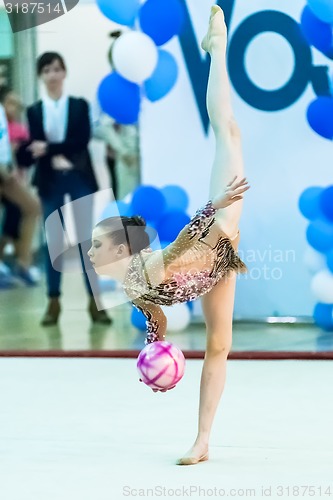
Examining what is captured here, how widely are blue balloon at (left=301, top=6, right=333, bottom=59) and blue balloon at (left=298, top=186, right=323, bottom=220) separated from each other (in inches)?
27.0

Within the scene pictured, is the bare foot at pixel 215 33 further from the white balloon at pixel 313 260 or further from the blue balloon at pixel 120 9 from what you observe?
the white balloon at pixel 313 260

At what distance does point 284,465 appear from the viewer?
9.50 ft

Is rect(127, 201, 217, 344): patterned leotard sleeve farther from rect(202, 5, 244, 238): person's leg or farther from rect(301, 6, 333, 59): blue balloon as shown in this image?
rect(301, 6, 333, 59): blue balloon

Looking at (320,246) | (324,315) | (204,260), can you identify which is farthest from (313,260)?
(204,260)

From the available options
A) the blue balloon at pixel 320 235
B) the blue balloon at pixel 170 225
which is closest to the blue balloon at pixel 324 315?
the blue balloon at pixel 320 235

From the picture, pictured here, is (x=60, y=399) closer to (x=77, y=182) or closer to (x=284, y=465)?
(x=284, y=465)

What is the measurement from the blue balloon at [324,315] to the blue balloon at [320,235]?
29 centimetres

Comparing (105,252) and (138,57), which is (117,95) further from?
(105,252)

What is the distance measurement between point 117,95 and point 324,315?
152 centimetres

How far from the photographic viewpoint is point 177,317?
16.4 ft

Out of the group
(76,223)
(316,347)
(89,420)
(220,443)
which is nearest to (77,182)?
(76,223)

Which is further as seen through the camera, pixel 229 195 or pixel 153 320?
pixel 153 320

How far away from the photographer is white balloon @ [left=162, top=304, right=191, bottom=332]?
497cm

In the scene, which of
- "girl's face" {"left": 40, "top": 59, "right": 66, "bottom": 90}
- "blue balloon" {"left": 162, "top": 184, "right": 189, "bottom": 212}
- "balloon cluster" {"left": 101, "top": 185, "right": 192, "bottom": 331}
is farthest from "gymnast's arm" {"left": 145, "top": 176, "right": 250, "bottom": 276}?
"girl's face" {"left": 40, "top": 59, "right": 66, "bottom": 90}
